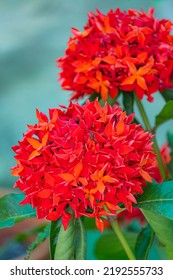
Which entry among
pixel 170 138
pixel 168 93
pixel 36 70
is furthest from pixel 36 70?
pixel 168 93

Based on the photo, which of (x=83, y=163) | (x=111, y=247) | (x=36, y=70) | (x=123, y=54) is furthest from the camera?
(x=36, y=70)

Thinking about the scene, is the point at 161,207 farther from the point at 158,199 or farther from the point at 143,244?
the point at 143,244

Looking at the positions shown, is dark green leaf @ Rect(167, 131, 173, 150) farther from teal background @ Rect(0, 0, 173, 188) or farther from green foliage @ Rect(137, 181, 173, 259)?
teal background @ Rect(0, 0, 173, 188)

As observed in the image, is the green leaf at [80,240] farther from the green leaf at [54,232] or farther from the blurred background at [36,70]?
the blurred background at [36,70]

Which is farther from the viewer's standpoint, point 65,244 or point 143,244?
point 143,244

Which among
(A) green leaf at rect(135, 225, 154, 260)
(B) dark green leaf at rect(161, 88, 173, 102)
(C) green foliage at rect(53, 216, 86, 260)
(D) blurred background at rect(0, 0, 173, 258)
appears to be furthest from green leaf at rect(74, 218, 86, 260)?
(D) blurred background at rect(0, 0, 173, 258)

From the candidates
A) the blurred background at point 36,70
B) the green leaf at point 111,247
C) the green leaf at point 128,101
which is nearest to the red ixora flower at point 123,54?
the green leaf at point 128,101
